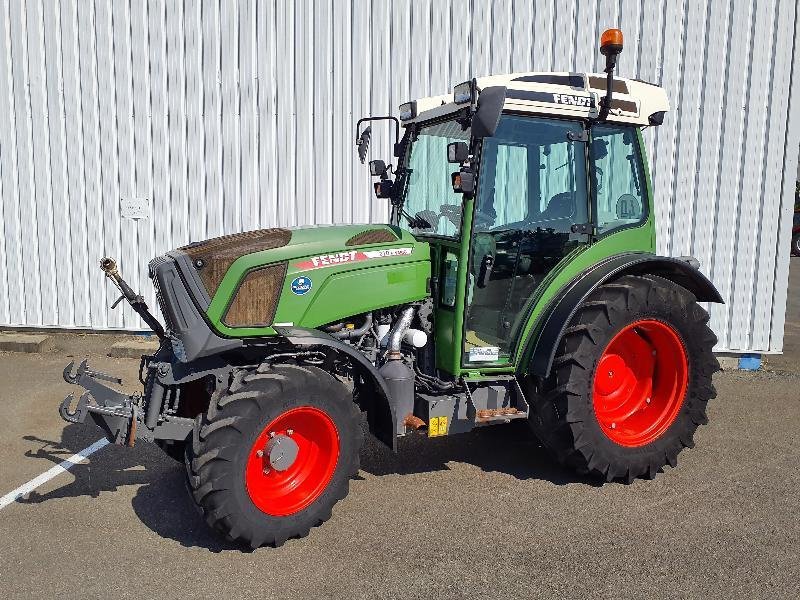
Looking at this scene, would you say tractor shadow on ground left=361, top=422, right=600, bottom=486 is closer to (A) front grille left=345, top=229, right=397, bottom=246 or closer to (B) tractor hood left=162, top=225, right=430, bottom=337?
(B) tractor hood left=162, top=225, right=430, bottom=337

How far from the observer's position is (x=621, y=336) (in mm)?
4480

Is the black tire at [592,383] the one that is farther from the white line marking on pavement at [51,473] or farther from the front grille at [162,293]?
the white line marking on pavement at [51,473]

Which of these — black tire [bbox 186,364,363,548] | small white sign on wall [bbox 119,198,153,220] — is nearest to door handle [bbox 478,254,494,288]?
black tire [bbox 186,364,363,548]

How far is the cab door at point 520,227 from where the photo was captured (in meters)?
4.11

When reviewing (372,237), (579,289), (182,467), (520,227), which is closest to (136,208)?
(182,467)

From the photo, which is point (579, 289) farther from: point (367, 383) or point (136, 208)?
point (136, 208)

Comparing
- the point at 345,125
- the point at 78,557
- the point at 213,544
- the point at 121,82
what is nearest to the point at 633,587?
the point at 213,544

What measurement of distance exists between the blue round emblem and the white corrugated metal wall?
3982 mm

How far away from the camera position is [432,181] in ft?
14.6

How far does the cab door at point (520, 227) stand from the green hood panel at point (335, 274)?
380 mm

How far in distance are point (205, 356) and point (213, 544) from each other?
3.17ft

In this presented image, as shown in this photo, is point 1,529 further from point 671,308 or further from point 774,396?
point 774,396

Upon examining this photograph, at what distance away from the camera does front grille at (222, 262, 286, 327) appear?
142 inches

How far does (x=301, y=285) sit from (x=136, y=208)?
4828 millimetres
